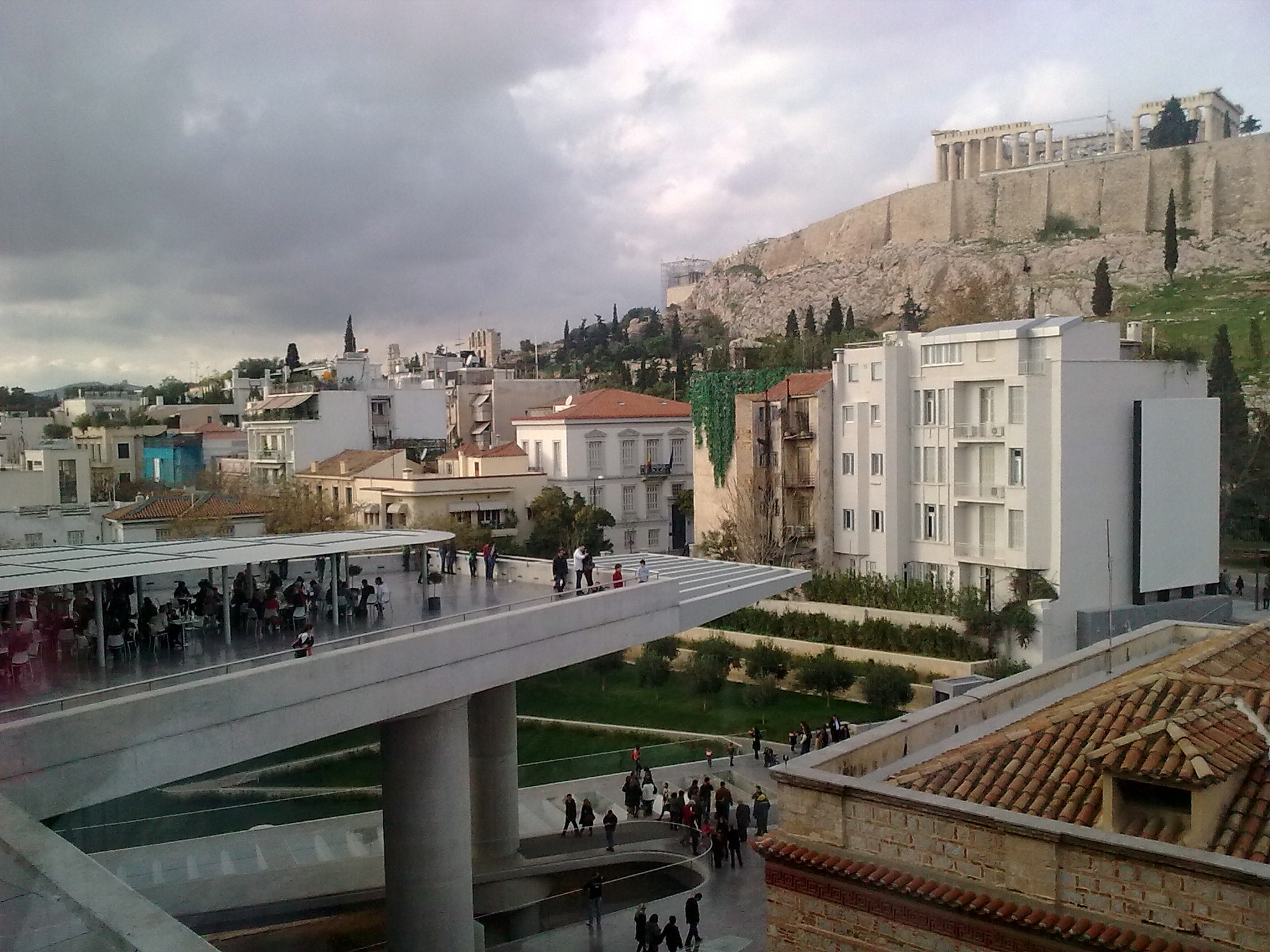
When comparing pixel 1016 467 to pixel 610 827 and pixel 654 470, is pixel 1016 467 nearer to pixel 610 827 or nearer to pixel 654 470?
pixel 610 827

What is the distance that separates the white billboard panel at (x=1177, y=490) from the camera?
103ft

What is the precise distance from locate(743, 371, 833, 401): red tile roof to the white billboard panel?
10211 millimetres

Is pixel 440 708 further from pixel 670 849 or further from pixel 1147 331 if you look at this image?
A: pixel 1147 331

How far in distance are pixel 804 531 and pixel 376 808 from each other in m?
20.6

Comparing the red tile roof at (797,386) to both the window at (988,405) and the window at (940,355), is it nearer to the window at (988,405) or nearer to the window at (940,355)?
the window at (940,355)

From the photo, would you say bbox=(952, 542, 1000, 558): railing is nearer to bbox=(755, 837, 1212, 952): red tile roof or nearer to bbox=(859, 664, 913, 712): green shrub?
bbox=(859, 664, 913, 712): green shrub

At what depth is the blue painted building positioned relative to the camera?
41.4 metres

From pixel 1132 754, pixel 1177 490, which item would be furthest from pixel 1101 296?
pixel 1132 754

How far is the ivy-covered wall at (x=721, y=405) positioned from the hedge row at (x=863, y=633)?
7604 mm

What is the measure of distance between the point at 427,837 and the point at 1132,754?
876 centimetres

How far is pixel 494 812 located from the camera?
17.5 meters

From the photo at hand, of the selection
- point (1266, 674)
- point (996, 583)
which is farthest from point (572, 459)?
point (1266, 674)

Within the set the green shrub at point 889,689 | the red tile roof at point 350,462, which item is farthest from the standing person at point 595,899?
the red tile roof at point 350,462

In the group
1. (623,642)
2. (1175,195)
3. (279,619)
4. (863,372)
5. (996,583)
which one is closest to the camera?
(279,619)
